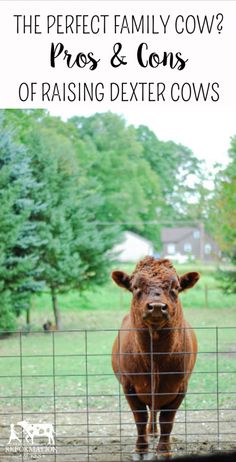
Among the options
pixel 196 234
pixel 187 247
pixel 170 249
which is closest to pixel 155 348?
pixel 196 234

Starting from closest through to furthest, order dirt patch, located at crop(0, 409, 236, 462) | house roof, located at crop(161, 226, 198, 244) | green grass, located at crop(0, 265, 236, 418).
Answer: dirt patch, located at crop(0, 409, 236, 462) → green grass, located at crop(0, 265, 236, 418) → house roof, located at crop(161, 226, 198, 244)

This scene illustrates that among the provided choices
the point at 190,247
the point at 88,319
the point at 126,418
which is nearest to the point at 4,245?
the point at 88,319

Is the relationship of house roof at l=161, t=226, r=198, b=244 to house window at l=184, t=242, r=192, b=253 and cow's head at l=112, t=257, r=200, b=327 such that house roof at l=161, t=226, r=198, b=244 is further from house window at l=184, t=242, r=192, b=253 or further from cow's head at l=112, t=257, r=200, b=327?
cow's head at l=112, t=257, r=200, b=327

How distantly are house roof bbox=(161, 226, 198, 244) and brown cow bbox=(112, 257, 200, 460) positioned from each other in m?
29.6

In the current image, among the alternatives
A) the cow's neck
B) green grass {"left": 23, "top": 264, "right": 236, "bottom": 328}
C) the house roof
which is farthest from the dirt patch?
the house roof

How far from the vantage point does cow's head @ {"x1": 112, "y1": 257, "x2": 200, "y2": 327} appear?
3320mm

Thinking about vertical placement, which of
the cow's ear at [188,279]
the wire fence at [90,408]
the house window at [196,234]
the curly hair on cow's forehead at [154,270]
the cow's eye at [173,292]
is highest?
the house window at [196,234]

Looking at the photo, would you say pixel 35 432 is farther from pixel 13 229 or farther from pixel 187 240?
pixel 187 240

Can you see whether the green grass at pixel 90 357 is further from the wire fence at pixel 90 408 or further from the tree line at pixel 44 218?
the tree line at pixel 44 218

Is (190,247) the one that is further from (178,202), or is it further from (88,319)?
(88,319)

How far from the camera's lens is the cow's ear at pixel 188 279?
12.4 feet

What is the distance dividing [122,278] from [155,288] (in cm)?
38

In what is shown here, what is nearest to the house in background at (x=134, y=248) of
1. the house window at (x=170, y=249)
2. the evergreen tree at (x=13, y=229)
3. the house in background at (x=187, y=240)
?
the house in background at (x=187, y=240)

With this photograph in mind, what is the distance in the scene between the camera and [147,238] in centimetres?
3119
